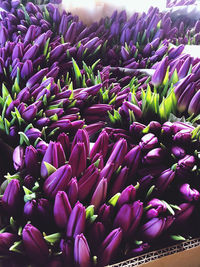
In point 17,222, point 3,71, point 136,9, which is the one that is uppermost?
point 136,9

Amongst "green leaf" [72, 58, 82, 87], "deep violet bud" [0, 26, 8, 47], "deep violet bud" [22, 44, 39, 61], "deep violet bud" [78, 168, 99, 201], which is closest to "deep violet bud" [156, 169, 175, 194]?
"deep violet bud" [78, 168, 99, 201]

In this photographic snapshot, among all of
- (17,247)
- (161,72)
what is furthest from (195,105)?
(17,247)

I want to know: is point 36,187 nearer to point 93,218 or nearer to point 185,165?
point 93,218

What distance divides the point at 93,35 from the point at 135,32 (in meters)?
0.14

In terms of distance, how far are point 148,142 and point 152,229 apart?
0.53 ft

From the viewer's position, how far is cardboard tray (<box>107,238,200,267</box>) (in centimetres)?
49

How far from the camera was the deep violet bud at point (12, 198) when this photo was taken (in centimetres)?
50

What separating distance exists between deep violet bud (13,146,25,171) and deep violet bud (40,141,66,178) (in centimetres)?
5

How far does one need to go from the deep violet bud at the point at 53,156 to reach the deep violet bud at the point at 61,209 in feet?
0.23

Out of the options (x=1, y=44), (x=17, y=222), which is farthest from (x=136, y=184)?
(x=1, y=44)

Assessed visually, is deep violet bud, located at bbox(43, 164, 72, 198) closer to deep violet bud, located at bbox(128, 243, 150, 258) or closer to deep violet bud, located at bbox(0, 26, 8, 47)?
deep violet bud, located at bbox(128, 243, 150, 258)

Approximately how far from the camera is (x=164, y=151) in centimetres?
59

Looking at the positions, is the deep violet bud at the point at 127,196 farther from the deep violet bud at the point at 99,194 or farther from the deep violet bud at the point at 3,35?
the deep violet bud at the point at 3,35

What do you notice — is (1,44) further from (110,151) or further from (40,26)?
(110,151)
